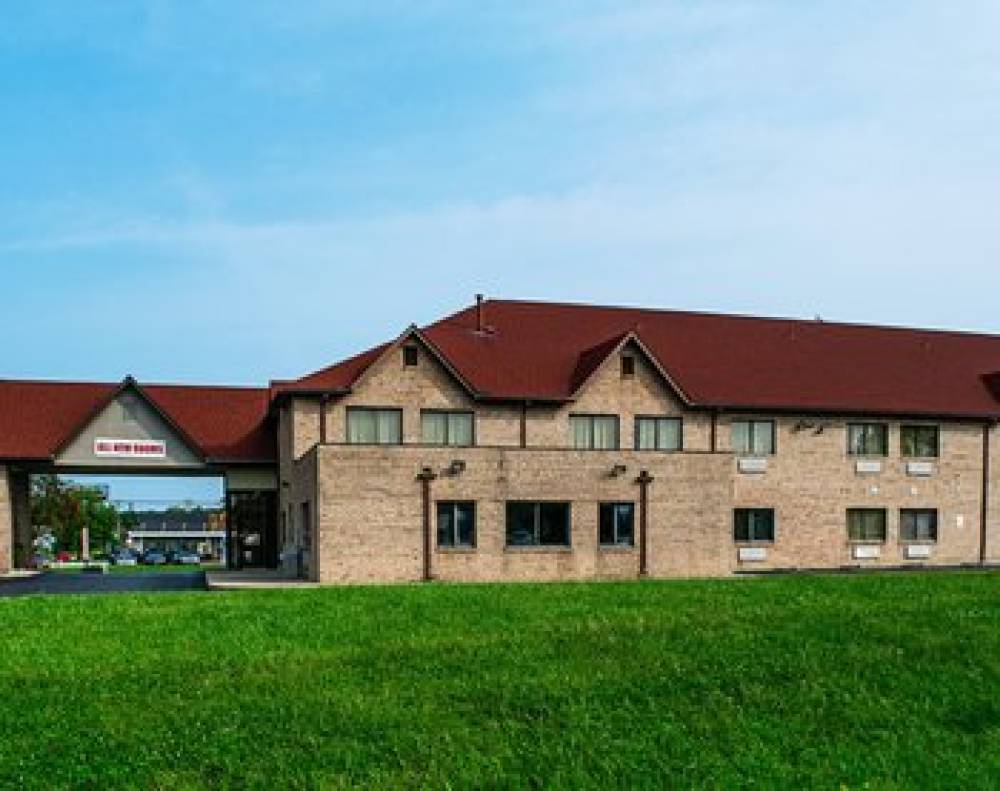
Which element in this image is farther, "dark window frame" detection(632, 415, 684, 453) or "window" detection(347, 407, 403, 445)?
"dark window frame" detection(632, 415, 684, 453)

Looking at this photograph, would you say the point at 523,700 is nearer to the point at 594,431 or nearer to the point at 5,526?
the point at 594,431

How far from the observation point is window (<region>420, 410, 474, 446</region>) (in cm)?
3325

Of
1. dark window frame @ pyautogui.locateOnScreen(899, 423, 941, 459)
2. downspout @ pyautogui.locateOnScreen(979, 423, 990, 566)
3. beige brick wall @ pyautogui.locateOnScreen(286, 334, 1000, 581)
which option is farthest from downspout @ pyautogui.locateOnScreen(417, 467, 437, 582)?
downspout @ pyautogui.locateOnScreen(979, 423, 990, 566)

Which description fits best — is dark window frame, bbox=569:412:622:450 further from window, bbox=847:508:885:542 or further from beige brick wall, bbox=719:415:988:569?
window, bbox=847:508:885:542

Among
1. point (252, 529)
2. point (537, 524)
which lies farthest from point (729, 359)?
point (252, 529)

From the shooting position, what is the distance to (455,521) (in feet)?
99.4

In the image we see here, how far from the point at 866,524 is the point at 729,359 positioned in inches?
285

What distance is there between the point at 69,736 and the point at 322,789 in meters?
2.74

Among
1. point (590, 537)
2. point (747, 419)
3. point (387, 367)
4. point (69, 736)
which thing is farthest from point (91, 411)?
point (69, 736)

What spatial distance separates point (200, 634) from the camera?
1505cm

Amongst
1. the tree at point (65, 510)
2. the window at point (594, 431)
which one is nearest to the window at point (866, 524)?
the window at point (594, 431)

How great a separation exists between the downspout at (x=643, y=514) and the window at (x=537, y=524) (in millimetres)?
2231

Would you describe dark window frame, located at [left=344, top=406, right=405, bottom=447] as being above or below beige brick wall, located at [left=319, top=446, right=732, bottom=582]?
above

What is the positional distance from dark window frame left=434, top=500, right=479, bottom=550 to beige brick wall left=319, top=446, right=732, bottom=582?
0.38 feet
